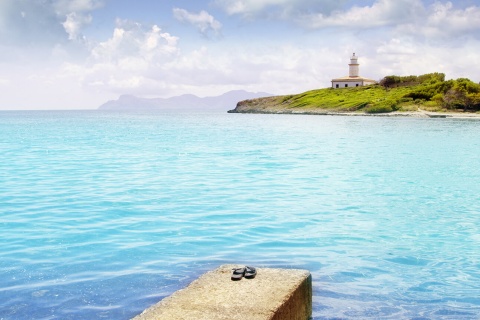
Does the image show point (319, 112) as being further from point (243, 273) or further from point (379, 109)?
point (243, 273)

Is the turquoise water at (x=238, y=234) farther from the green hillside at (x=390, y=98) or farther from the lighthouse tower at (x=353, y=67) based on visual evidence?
the lighthouse tower at (x=353, y=67)

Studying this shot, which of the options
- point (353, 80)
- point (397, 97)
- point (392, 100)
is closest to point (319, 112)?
point (397, 97)

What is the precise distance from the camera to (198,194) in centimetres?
2169

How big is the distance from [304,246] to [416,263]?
2.65 meters

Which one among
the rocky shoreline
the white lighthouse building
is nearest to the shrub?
the rocky shoreline

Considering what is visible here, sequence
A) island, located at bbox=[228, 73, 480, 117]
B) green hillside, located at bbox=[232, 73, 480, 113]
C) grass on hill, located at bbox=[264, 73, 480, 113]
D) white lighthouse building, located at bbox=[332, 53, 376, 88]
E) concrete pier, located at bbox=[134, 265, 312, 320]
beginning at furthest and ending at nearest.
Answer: white lighthouse building, located at bbox=[332, 53, 376, 88], green hillside, located at bbox=[232, 73, 480, 113], grass on hill, located at bbox=[264, 73, 480, 113], island, located at bbox=[228, 73, 480, 117], concrete pier, located at bbox=[134, 265, 312, 320]

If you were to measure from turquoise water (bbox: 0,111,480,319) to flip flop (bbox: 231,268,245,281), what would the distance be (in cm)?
178

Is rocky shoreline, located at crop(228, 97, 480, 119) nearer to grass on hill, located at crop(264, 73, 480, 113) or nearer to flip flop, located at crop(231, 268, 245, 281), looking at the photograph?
grass on hill, located at crop(264, 73, 480, 113)

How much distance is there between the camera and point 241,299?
6.71 metres

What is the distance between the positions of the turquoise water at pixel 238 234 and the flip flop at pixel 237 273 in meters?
1.78

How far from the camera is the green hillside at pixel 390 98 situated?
12025 centimetres

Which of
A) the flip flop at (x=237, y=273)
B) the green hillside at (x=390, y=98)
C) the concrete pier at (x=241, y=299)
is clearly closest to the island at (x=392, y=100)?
the green hillside at (x=390, y=98)

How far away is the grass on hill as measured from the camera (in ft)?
394

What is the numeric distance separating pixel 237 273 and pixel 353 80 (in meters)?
179
